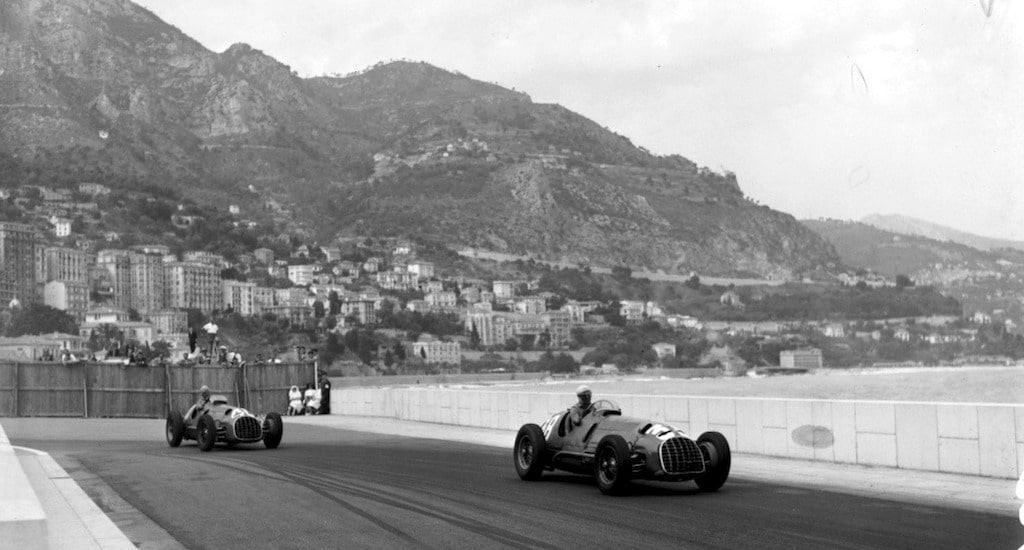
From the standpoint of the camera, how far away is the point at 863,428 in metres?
19.1

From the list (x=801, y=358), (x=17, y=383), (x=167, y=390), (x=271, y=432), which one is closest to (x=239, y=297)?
(x=801, y=358)

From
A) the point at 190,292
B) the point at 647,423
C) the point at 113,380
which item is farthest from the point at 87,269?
the point at 647,423

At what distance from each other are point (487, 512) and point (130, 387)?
39.0 metres

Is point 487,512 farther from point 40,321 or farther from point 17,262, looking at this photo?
point 17,262

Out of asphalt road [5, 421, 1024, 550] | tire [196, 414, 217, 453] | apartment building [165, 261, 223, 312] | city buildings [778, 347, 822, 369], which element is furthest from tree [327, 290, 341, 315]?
asphalt road [5, 421, 1024, 550]

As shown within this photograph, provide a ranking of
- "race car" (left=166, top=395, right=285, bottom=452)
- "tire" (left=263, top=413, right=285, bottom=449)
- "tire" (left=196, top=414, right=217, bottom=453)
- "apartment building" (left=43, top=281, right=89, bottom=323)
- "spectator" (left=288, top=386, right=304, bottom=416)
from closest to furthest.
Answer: "tire" (left=196, top=414, right=217, bottom=453), "race car" (left=166, top=395, right=285, bottom=452), "tire" (left=263, top=413, right=285, bottom=449), "spectator" (left=288, top=386, right=304, bottom=416), "apartment building" (left=43, top=281, right=89, bottom=323)

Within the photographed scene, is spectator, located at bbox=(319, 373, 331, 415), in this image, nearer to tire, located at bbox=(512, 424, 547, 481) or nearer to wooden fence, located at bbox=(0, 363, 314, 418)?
wooden fence, located at bbox=(0, 363, 314, 418)

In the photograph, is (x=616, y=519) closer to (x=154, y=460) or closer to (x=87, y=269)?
(x=154, y=460)

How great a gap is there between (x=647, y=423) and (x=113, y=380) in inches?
1485

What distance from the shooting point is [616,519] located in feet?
41.3

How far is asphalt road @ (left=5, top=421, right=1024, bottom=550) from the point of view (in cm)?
1111

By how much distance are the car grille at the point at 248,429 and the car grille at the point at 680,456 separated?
42.1 feet

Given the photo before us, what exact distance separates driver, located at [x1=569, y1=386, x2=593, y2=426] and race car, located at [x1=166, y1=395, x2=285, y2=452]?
10.5m

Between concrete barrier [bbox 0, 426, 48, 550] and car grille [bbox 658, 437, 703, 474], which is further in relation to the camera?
car grille [bbox 658, 437, 703, 474]
